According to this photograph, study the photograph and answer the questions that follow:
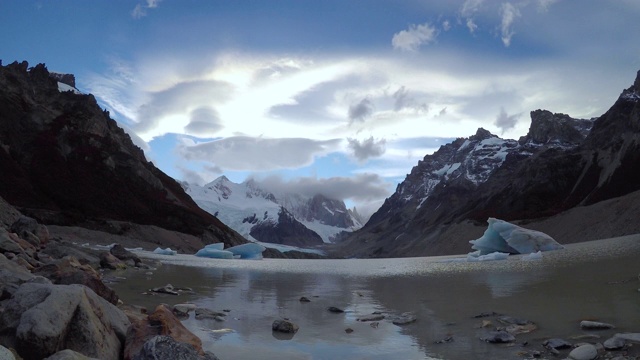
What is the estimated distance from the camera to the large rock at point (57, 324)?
7.48m

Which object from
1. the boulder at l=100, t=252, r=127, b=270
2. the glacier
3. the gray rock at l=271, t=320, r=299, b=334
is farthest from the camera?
the glacier

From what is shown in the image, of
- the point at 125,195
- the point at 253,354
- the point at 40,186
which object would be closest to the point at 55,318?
the point at 253,354

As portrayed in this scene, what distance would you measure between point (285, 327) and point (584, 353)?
748 centimetres

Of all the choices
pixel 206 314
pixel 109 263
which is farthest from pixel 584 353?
pixel 109 263

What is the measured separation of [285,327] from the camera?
13398 mm

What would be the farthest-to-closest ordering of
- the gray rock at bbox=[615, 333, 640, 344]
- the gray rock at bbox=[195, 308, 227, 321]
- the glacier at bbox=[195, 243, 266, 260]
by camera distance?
the glacier at bbox=[195, 243, 266, 260], the gray rock at bbox=[195, 308, 227, 321], the gray rock at bbox=[615, 333, 640, 344]

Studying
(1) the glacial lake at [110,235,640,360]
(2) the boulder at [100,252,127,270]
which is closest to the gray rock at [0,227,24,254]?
(1) the glacial lake at [110,235,640,360]

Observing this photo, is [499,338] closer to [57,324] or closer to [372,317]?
[372,317]

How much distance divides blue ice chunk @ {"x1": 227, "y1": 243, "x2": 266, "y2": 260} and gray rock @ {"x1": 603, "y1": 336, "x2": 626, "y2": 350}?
73.2 metres

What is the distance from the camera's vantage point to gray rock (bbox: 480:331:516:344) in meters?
10.8

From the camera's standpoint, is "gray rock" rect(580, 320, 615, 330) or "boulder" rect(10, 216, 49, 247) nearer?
"gray rock" rect(580, 320, 615, 330)

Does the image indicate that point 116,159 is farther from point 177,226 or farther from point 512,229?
point 512,229

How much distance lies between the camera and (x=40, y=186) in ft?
293

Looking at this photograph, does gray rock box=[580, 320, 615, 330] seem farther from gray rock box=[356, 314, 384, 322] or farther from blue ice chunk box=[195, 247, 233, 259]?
blue ice chunk box=[195, 247, 233, 259]
